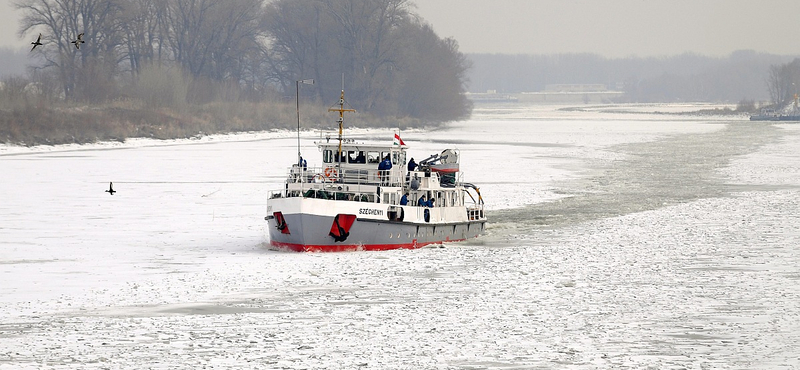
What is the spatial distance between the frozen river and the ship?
802mm

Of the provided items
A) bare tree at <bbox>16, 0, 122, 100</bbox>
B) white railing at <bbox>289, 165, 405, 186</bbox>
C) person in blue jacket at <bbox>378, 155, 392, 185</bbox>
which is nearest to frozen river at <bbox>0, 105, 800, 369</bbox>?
white railing at <bbox>289, 165, 405, 186</bbox>

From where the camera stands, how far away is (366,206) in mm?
31594

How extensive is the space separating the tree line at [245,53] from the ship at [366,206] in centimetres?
7396

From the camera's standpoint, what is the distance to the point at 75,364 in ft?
57.8

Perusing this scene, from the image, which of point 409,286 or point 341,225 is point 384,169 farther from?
point 409,286

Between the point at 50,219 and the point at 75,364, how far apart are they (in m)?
20.4

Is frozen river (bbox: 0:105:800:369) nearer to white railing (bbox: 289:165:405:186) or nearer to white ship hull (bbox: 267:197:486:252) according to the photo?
white ship hull (bbox: 267:197:486:252)

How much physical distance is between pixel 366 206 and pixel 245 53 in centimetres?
10838

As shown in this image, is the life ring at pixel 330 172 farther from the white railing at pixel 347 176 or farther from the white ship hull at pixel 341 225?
the white ship hull at pixel 341 225

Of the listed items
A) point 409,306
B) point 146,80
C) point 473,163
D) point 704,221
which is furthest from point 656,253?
point 146,80

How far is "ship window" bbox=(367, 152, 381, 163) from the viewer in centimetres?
3491

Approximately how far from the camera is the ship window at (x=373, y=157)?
1374 inches

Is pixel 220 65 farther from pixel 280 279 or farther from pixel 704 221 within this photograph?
pixel 280 279

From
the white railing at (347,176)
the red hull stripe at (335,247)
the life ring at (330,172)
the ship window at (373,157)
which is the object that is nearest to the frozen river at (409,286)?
the red hull stripe at (335,247)
